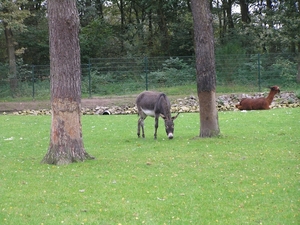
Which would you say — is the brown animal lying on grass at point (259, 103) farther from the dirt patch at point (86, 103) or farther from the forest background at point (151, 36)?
the forest background at point (151, 36)

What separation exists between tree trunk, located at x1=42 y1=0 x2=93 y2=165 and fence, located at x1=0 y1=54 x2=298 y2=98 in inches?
744

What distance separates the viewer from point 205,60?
526 inches

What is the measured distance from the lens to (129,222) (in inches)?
259

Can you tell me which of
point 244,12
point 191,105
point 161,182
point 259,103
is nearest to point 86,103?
point 191,105

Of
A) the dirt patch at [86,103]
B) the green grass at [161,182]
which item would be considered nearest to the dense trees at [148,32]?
the dirt patch at [86,103]

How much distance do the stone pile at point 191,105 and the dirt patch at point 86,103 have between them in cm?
82

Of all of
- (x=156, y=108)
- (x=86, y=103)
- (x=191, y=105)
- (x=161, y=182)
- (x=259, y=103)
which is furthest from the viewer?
(x=86, y=103)

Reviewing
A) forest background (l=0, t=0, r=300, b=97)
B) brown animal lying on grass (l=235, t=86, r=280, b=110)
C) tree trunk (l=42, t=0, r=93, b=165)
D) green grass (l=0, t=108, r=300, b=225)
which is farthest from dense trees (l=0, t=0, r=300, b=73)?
tree trunk (l=42, t=0, r=93, b=165)

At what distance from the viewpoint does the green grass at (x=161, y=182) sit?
22.6 ft

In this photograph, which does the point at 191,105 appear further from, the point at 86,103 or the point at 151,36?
the point at 151,36

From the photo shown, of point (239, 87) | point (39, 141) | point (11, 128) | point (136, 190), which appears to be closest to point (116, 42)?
point (239, 87)

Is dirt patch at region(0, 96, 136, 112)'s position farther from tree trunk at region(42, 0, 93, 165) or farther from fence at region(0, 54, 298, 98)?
tree trunk at region(42, 0, 93, 165)

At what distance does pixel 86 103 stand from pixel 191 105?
19.9 feet

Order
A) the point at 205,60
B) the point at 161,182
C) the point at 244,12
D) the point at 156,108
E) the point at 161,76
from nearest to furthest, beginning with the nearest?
the point at 161,182 < the point at 205,60 < the point at 156,108 < the point at 161,76 < the point at 244,12
